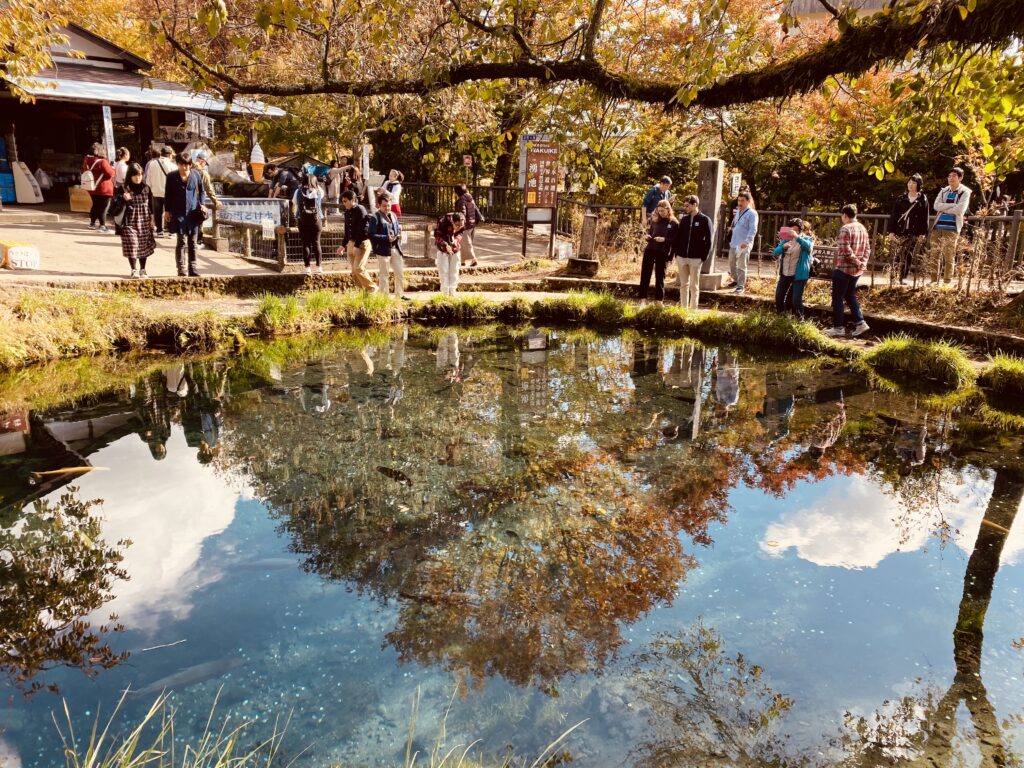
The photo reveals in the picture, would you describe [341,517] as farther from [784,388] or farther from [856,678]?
[784,388]

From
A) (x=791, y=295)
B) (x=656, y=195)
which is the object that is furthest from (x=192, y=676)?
(x=656, y=195)

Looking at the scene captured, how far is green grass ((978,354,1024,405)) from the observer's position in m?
8.84

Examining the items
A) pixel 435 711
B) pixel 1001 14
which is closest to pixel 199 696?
pixel 435 711

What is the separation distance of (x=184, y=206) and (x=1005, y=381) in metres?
11.5

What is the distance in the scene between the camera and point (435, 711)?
12.9ft

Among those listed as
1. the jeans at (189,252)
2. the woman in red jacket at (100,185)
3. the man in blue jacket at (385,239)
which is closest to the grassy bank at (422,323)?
the man in blue jacket at (385,239)

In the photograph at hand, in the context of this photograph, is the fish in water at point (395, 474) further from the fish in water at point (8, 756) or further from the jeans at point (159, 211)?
the jeans at point (159, 211)

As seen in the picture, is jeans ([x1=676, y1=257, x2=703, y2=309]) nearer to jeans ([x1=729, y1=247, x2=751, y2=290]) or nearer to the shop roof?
jeans ([x1=729, y1=247, x2=751, y2=290])

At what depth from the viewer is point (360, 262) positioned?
40.6 ft

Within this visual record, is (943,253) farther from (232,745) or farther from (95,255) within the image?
(95,255)

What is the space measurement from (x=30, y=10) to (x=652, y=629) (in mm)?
10207

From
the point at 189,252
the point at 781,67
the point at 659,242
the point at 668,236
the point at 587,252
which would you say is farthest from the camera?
the point at 587,252

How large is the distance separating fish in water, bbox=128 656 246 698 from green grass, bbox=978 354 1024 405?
8.60m

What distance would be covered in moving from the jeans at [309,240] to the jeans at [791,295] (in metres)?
7.49
